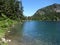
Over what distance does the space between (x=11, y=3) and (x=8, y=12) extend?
1034 centimetres

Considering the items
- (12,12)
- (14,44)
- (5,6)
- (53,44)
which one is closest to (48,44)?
(53,44)

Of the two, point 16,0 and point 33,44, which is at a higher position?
point 16,0

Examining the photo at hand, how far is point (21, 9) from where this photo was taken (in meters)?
118

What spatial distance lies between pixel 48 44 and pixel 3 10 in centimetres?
5921

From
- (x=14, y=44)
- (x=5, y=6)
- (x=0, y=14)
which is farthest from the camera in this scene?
(x=5, y=6)

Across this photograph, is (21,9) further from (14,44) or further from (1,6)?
(14,44)

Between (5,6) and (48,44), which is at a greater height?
(5,6)

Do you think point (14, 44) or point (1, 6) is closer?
point (14, 44)

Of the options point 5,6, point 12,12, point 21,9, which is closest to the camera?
point 5,6

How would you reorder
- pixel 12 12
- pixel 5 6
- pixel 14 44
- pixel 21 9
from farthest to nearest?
pixel 21 9, pixel 12 12, pixel 5 6, pixel 14 44

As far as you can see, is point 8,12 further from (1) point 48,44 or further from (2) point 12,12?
(1) point 48,44

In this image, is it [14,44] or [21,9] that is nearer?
[14,44]

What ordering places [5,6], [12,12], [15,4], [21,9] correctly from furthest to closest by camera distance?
[21,9] < [15,4] < [12,12] < [5,6]

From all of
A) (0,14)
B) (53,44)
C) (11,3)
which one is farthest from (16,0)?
(53,44)
